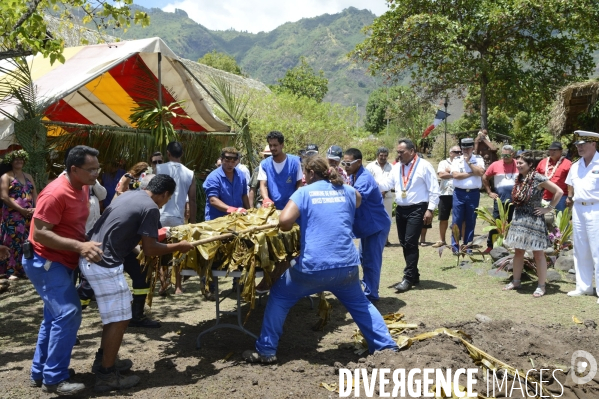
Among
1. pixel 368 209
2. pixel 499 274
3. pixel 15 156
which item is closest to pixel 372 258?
pixel 368 209

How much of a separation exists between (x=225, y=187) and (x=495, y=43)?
550 inches

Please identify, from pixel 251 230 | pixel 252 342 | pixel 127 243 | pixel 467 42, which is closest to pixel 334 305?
pixel 252 342

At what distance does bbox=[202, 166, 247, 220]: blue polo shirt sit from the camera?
A: 23.2 feet

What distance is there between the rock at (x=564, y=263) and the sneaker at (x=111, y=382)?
21.4ft

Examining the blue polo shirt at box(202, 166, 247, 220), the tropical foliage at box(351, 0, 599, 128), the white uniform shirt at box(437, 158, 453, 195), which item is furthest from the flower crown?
the tropical foliage at box(351, 0, 599, 128)

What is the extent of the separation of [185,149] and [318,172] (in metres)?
6.25

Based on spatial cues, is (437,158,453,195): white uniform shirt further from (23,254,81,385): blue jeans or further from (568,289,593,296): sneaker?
(23,254,81,385): blue jeans

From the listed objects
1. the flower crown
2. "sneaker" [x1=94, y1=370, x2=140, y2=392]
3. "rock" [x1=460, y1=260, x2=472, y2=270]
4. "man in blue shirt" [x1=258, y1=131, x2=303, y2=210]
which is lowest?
"rock" [x1=460, y1=260, x2=472, y2=270]

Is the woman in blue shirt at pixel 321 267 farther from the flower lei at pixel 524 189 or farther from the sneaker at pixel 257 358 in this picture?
the flower lei at pixel 524 189

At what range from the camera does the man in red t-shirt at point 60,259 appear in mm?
4195

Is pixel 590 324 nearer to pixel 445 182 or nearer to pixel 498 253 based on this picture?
pixel 498 253

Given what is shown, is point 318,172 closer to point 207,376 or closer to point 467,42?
point 207,376

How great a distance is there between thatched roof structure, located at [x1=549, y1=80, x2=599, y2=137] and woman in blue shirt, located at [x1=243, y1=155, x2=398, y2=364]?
10321 mm

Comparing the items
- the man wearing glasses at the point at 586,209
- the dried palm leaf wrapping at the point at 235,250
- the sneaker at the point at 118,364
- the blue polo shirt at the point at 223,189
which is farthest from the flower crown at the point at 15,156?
the man wearing glasses at the point at 586,209
